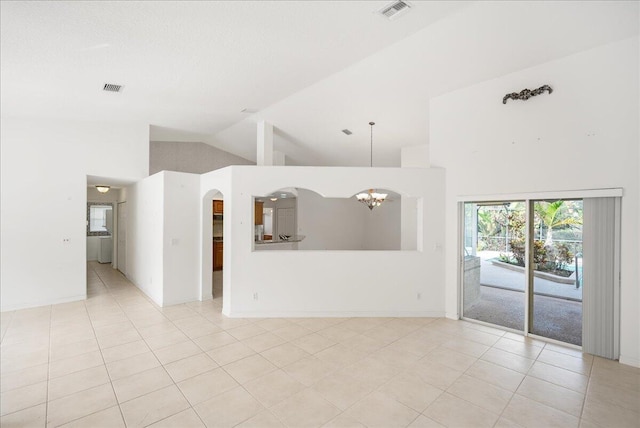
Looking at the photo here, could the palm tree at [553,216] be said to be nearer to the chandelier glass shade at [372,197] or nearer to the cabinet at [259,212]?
the chandelier glass shade at [372,197]

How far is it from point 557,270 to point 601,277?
499 millimetres

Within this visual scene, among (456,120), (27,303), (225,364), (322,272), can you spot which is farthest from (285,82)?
(27,303)

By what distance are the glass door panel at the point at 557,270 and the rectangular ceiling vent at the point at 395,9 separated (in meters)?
3.10

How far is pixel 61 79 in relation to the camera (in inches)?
175

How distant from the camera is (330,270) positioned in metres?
5.21

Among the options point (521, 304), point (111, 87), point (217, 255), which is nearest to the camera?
point (111, 87)

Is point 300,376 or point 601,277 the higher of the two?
point 601,277

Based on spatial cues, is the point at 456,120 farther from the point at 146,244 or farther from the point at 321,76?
the point at 146,244

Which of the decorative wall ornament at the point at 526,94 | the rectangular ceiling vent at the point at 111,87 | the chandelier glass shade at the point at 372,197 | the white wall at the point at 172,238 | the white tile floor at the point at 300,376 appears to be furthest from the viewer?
the chandelier glass shade at the point at 372,197

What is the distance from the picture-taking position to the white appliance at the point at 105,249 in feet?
35.1

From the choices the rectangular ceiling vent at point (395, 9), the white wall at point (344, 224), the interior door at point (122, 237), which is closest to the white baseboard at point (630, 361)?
the rectangular ceiling vent at point (395, 9)

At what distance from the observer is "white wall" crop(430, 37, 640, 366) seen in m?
3.53

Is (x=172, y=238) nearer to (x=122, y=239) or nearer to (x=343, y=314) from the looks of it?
(x=343, y=314)

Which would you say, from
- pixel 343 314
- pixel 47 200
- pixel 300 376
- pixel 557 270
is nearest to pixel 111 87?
pixel 47 200
